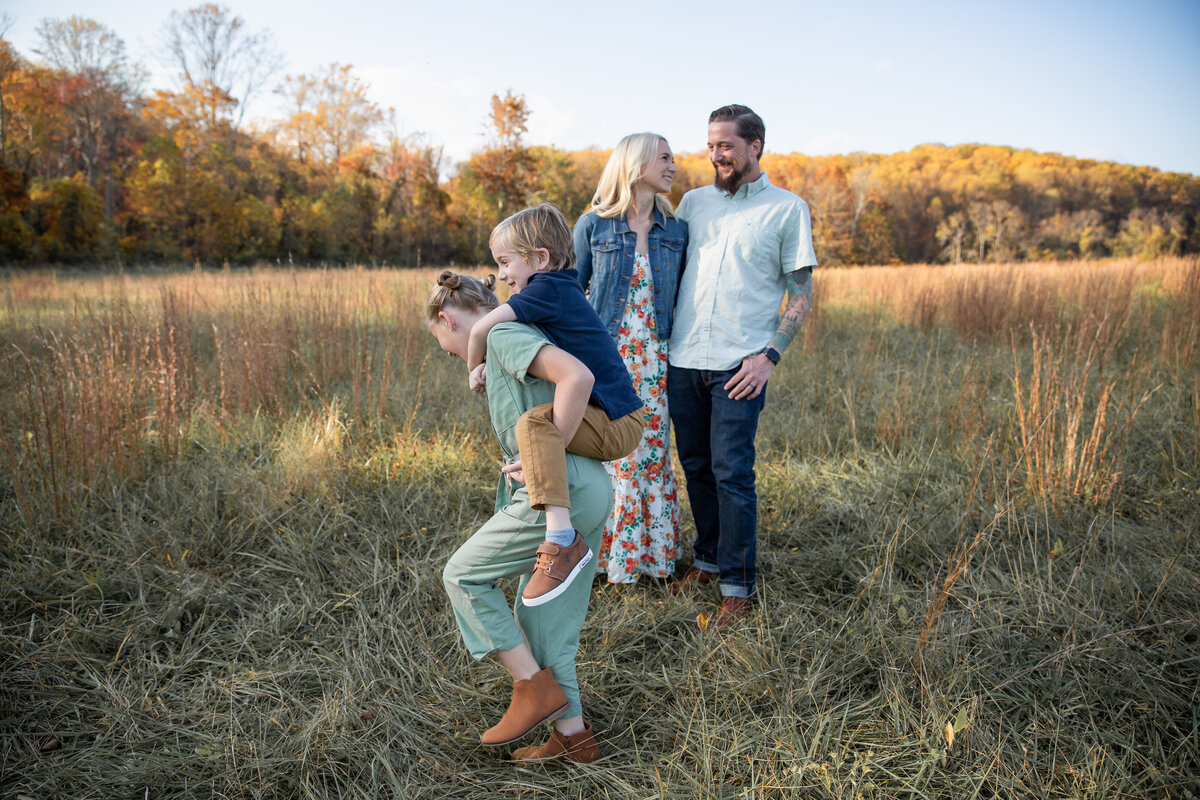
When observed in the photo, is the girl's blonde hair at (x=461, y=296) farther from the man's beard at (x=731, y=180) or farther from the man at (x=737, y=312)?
the man's beard at (x=731, y=180)

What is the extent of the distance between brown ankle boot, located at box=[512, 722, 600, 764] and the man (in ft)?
2.56

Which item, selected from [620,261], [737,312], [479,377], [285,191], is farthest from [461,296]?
[285,191]

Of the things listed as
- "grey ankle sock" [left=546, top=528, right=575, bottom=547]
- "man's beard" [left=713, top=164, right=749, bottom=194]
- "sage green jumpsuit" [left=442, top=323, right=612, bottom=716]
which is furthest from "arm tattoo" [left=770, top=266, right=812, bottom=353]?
"grey ankle sock" [left=546, top=528, right=575, bottom=547]

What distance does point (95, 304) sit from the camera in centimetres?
841

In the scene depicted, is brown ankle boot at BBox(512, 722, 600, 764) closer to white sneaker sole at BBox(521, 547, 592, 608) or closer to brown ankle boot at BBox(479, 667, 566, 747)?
brown ankle boot at BBox(479, 667, 566, 747)

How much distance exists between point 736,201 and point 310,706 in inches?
89.6

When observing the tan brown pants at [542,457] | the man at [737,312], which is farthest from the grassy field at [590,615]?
the tan brown pants at [542,457]

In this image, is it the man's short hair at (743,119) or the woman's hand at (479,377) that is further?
the man's short hair at (743,119)

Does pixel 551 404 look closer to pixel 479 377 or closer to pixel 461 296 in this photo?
pixel 479 377

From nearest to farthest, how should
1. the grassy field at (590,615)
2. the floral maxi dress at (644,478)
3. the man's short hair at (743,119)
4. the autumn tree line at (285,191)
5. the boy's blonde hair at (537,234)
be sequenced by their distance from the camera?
the boy's blonde hair at (537,234) < the grassy field at (590,615) < the man's short hair at (743,119) < the floral maxi dress at (644,478) < the autumn tree line at (285,191)

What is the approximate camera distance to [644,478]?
2.64 m

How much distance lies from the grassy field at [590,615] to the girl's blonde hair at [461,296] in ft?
4.00

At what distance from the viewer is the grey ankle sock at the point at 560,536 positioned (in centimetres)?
140

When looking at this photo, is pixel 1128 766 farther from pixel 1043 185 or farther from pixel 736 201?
pixel 1043 185
